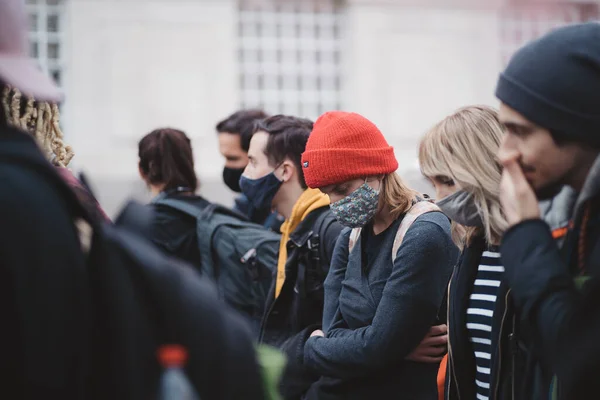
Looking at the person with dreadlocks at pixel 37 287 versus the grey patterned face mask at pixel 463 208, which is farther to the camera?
the grey patterned face mask at pixel 463 208

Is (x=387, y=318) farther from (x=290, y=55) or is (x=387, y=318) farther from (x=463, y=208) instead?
(x=290, y=55)

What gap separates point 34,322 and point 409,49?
44.5 ft

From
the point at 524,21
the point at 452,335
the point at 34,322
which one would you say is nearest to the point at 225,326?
the point at 34,322

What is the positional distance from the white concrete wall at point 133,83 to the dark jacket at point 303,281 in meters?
8.76

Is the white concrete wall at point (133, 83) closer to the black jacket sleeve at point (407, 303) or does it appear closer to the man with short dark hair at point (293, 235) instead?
the man with short dark hair at point (293, 235)

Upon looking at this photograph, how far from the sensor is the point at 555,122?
242cm

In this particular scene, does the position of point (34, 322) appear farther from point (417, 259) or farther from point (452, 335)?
point (417, 259)

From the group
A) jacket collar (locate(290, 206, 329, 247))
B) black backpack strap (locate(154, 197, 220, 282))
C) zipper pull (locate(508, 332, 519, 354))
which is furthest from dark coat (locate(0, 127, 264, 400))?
black backpack strap (locate(154, 197, 220, 282))

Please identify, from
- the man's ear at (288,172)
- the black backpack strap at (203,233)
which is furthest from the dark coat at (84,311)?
the black backpack strap at (203,233)

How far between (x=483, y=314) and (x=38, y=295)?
6.29 ft

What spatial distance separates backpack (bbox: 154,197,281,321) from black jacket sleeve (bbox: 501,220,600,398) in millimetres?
2860

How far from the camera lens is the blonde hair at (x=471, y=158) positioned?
323 cm

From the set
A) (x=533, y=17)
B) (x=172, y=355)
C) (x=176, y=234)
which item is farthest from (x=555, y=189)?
(x=533, y=17)

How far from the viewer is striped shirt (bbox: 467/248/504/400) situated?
3.24 metres
